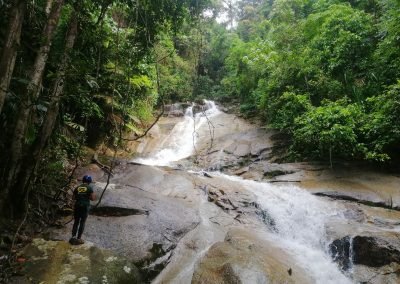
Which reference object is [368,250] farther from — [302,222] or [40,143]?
[40,143]

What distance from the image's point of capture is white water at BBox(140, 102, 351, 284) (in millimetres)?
6961

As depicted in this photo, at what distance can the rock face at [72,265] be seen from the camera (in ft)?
17.4

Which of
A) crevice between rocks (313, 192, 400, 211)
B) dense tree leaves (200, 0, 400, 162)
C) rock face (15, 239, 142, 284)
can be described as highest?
dense tree leaves (200, 0, 400, 162)

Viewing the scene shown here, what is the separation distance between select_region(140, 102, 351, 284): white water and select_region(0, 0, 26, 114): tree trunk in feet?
14.8

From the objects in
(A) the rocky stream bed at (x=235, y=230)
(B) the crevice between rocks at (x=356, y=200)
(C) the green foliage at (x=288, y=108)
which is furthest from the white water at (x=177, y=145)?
(B) the crevice between rocks at (x=356, y=200)

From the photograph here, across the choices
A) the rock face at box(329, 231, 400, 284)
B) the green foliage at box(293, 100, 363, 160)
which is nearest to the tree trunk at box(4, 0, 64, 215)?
the rock face at box(329, 231, 400, 284)

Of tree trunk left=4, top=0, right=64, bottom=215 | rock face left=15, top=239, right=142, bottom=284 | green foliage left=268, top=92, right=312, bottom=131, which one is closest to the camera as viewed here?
rock face left=15, top=239, right=142, bottom=284

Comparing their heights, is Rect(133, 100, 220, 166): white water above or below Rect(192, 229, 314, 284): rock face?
above

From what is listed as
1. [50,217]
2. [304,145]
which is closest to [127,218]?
[50,217]

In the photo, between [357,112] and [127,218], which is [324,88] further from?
[127,218]

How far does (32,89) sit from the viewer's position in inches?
218

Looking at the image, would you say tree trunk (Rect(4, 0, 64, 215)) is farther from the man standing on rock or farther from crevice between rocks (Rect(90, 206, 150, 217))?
crevice between rocks (Rect(90, 206, 150, 217))

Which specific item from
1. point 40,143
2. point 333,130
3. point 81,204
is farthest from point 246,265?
point 333,130

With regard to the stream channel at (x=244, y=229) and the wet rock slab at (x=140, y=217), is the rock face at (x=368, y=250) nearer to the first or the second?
the stream channel at (x=244, y=229)
